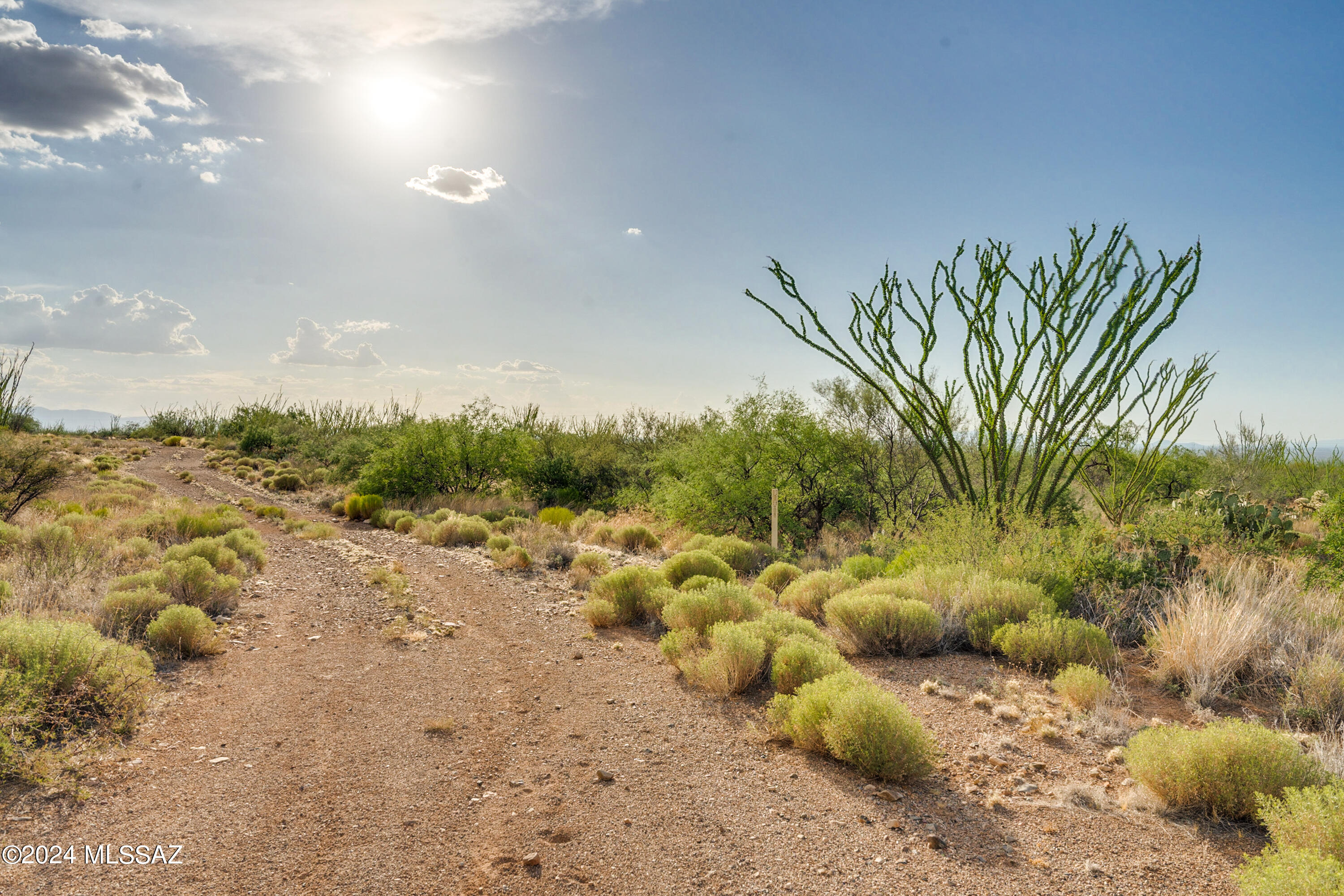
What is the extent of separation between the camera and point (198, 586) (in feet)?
28.6

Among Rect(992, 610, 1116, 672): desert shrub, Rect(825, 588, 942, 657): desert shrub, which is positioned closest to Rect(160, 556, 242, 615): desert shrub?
Rect(825, 588, 942, 657): desert shrub

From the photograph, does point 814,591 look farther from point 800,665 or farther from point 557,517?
point 557,517

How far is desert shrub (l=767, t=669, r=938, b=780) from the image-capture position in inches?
172

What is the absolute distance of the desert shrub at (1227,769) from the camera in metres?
3.76

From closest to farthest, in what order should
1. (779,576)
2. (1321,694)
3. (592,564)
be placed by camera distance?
(1321,694)
(779,576)
(592,564)

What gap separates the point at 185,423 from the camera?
5316 centimetres

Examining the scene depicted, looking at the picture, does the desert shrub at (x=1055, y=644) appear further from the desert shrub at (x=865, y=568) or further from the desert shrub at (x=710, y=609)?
the desert shrub at (x=865, y=568)

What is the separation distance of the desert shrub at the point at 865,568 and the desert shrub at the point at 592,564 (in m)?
4.13

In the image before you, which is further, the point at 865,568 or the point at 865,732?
the point at 865,568

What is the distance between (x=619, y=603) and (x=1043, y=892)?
6.12 metres

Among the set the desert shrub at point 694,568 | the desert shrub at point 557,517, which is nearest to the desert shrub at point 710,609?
the desert shrub at point 694,568

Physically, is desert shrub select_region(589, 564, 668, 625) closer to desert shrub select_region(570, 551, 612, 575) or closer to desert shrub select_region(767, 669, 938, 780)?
desert shrub select_region(570, 551, 612, 575)

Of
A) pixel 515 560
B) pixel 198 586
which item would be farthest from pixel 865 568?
pixel 198 586

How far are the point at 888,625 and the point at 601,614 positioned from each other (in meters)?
3.59
